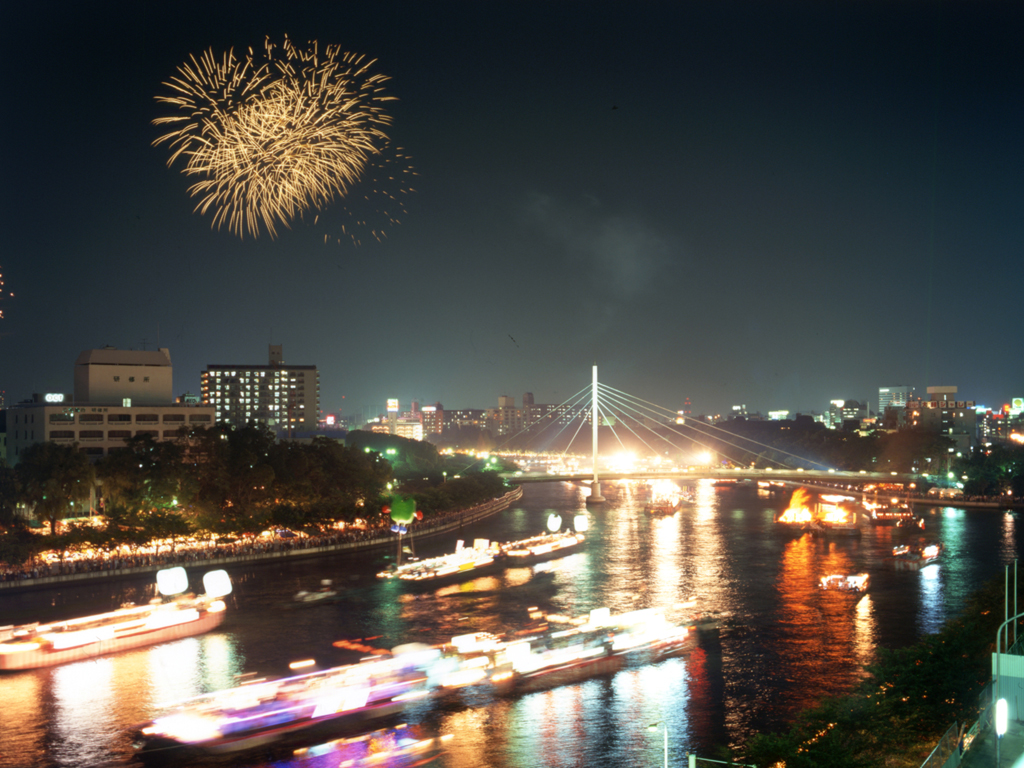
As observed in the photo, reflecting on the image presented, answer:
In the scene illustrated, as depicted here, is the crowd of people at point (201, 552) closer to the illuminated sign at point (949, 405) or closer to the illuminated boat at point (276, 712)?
the illuminated boat at point (276, 712)

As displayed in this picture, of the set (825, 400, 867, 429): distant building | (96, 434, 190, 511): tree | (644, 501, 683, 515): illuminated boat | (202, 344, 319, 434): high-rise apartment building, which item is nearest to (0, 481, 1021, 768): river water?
(96, 434, 190, 511): tree

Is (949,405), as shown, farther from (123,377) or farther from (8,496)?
(8,496)

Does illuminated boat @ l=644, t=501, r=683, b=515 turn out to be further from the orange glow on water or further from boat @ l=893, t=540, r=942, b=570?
boat @ l=893, t=540, r=942, b=570

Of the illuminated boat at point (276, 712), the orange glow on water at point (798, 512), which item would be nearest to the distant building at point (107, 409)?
the illuminated boat at point (276, 712)

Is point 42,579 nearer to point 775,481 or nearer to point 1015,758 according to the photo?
point 1015,758

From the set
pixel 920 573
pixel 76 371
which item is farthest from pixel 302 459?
pixel 920 573

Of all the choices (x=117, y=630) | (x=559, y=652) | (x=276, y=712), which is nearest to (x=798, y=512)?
(x=559, y=652)
